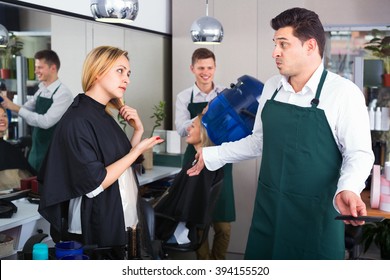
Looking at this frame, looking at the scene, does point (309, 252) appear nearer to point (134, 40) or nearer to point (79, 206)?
point (79, 206)

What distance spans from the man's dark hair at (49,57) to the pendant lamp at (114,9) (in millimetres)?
998

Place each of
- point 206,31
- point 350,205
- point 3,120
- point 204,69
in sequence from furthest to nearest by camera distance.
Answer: point 204,69, point 206,31, point 3,120, point 350,205

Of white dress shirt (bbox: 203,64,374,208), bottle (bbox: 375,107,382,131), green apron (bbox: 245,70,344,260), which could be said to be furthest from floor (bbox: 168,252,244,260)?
white dress shirt (bbox: 203,64,374,208)

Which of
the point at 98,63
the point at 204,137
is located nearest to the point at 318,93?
the point at 98,63

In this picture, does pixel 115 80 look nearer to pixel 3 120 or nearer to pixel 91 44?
pixel 3 120

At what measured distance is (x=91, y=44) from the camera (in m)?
4.17

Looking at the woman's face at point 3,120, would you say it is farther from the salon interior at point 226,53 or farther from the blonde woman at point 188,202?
the blonde woman at point 188,202

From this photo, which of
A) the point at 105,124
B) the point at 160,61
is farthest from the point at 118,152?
the point at 160,61

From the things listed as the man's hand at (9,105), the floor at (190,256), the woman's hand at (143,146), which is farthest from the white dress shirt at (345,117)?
the floor at (190,256)

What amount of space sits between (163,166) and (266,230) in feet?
8.60

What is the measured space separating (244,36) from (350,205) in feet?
10.4

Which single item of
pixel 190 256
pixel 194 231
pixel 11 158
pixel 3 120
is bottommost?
pixel 190 256

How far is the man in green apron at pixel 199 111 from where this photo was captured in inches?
170

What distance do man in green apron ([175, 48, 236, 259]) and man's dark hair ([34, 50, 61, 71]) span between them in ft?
3.75
